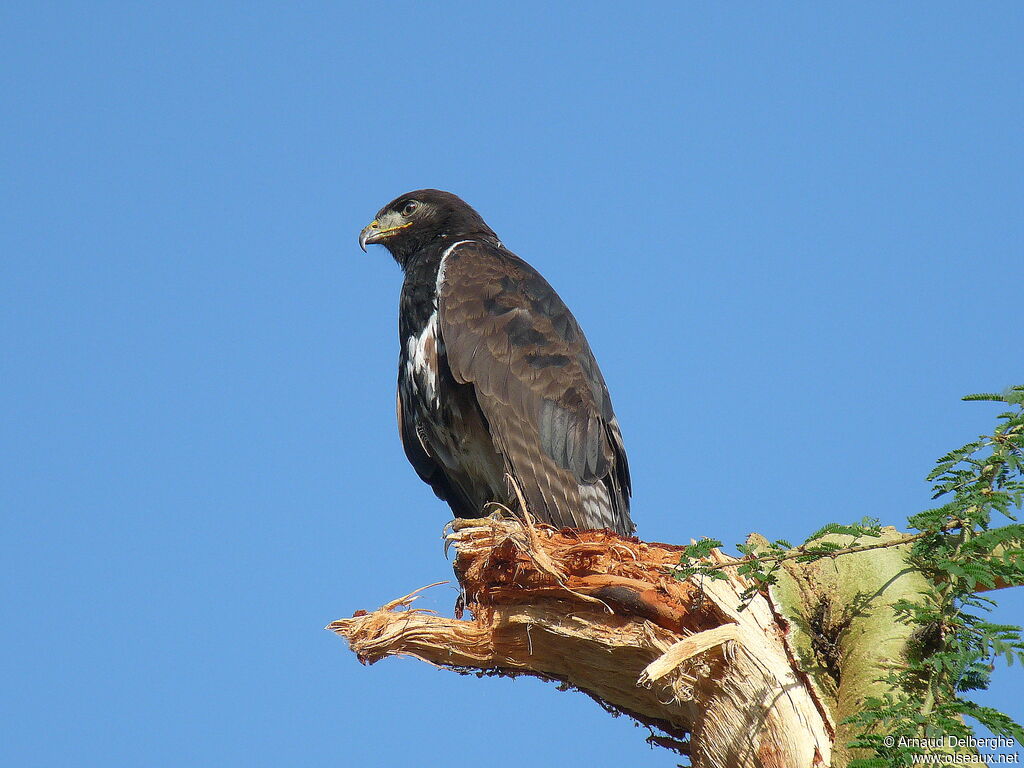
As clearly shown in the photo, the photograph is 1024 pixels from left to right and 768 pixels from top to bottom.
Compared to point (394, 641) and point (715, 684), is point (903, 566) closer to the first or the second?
point (715, 684)

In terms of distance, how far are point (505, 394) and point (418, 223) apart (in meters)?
2.01

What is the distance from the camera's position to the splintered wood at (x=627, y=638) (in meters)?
3.54

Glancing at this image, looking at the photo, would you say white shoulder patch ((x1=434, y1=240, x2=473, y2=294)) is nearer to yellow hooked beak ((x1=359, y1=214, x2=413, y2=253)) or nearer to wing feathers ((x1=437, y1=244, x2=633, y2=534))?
wing feathers ((x1=437, y1=244, x2=633, y2=534))

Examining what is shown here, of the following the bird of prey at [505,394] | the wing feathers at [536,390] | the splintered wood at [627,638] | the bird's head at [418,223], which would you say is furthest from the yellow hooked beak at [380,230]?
the splintered wood at [627,638]

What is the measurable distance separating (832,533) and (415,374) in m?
3.26

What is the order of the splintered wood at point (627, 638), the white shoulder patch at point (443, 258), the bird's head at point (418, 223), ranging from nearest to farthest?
the splintered wood at point (627, 638), the white shoulder patch at point (443, 258), the bird's head at point (418, 223)

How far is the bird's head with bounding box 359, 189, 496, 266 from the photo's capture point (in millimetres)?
7293

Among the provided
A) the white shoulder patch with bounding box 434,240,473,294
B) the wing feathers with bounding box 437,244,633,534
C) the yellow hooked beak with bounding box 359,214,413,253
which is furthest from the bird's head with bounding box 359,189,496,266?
the wing feathers with bounding box 437,244,633,534

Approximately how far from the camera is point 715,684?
3.64 meters

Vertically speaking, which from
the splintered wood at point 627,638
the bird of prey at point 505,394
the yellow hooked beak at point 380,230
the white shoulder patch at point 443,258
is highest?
the yellow hooked beak at point 380,230

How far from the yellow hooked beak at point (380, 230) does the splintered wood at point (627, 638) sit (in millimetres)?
3293

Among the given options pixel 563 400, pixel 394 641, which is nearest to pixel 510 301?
pixel 563 400

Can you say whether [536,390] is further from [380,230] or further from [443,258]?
[380,230]

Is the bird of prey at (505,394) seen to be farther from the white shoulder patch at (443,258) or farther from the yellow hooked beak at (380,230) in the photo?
the yellow hooked beak at (380,230)
